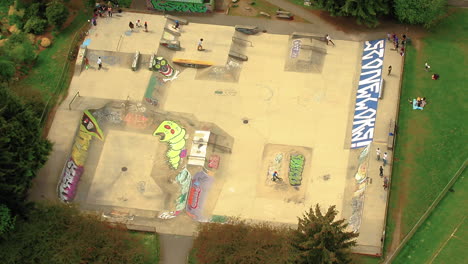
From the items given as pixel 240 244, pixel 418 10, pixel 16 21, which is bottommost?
pixel 240 244

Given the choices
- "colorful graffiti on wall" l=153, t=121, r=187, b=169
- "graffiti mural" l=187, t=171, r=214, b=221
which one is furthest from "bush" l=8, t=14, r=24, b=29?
"graffiti mural" l=187, t=171, r=214, b=221

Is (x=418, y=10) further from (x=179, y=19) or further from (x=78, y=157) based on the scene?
(x=78, y=157)

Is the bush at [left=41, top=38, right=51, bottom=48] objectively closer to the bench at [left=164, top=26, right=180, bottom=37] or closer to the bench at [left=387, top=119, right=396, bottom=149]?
the bench at [left=164, top=26, right=180, bottom=37]

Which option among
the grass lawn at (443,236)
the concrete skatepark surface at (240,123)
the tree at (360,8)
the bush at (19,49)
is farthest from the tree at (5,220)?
the tree at (360,8)

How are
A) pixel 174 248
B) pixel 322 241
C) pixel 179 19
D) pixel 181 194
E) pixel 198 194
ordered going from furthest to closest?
pixel 179 19, pixel 181 194, pixel 198 194, pixel 174 248, pixel 322 241

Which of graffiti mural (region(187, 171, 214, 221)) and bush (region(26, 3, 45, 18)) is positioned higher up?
bush (region(26, 3, 45, 18))

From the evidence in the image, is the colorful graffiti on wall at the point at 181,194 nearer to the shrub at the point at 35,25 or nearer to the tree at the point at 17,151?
the tree at the point at 17,151

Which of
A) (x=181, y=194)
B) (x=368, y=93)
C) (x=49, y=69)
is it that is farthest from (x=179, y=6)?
(x=181, y=194)
